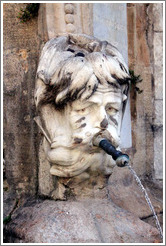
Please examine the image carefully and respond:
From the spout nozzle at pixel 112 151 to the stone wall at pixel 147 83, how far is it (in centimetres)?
122

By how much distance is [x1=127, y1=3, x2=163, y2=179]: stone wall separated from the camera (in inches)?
127

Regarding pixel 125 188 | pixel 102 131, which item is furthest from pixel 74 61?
pixel 125 188

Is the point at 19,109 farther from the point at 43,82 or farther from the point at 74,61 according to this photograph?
the point at 74,61

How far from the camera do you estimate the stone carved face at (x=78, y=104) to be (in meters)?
2.02

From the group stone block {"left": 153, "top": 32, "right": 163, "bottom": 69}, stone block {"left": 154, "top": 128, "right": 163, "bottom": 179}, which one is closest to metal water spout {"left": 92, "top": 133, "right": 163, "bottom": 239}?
stone block {"left": 154, "top": 128, "right": 163, "bottom": 179}

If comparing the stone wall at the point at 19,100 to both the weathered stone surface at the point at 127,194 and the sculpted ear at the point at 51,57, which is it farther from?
the weathered stone surface at the point at 127,194

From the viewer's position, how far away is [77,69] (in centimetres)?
201

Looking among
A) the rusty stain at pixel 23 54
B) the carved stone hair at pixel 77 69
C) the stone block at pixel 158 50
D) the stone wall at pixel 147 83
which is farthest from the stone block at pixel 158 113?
the rusty stain at pixel 23 54

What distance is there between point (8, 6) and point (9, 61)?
0.34m

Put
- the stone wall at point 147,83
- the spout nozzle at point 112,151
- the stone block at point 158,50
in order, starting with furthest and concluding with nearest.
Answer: the stone block at point 158,50 < the stone wall at point 147,83 < the spout nozzle at point 112,151

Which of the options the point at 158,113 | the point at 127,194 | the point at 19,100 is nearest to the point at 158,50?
the point at 158,113

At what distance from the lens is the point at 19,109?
2.54 metres

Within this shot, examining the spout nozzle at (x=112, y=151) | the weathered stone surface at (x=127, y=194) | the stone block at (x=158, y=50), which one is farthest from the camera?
the stone block at (x=158, y=50)

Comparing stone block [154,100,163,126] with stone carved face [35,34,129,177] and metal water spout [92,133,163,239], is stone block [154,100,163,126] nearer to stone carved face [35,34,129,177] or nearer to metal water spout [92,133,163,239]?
stone carved face [35,34,129,177]
